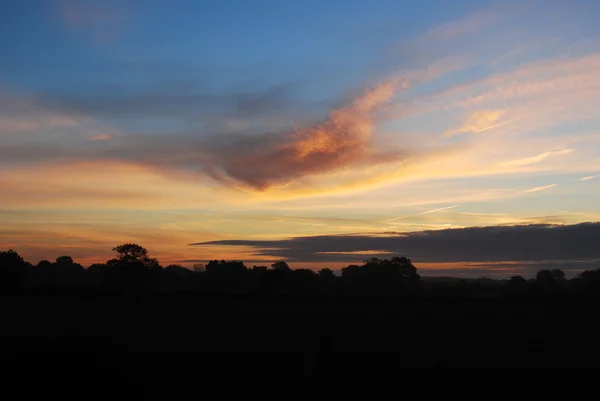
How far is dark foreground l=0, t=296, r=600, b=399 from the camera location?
50.0 feet

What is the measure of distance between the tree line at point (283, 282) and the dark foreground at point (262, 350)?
4298 centimetres

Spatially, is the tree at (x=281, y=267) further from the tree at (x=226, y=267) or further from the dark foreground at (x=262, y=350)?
the dark foreground at (x=262, y=350)

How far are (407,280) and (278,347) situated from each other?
119281 millimetres

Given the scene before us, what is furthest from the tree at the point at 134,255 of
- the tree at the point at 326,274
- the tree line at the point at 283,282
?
the tree at the point at 326,274

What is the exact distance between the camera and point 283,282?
4434 inches

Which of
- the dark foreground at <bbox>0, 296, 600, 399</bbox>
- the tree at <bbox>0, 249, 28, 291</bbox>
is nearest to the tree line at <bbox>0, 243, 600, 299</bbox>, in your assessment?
the tree at <bbox>0, 249, 28, 291</bbox>

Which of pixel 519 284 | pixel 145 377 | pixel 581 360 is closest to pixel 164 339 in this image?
pixel 145 377

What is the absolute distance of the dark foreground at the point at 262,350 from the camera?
50.0 ft

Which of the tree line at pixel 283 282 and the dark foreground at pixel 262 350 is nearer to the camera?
the dark foreground at pixel 262 350

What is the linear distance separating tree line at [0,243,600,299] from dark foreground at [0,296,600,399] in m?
43.0

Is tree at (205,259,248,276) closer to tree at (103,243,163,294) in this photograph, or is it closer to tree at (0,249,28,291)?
tree at (103,243,163,294)

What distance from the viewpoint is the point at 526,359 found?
74.3 feet

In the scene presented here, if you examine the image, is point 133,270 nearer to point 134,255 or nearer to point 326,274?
point 134,255

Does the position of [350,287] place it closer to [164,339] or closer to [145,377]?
[164,339]
